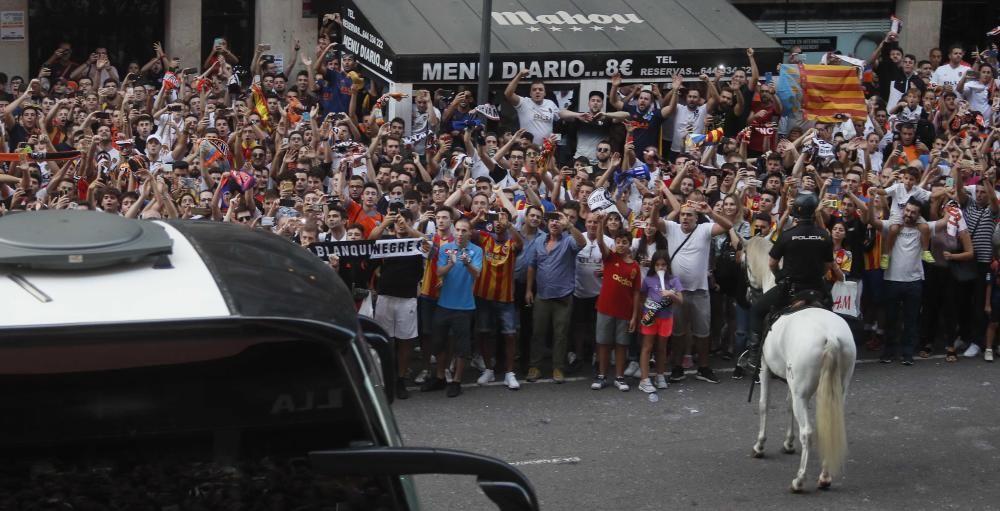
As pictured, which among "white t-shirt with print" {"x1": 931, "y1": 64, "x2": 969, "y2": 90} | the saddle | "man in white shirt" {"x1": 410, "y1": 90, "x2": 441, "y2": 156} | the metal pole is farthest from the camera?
"white t-shirt with print" {"x1": 931, "y1": 64, "x2": 969, "y2": 90}

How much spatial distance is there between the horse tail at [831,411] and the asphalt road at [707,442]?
1.20ft

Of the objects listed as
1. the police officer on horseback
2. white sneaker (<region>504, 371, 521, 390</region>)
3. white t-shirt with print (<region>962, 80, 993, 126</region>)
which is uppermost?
white t-shirt with print (<region>962, 80, 993, 126</region>)

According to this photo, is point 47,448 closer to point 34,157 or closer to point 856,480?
point 856,480

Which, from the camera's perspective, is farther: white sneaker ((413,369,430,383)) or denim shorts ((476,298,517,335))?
denim shorts ((476,298,517,335))

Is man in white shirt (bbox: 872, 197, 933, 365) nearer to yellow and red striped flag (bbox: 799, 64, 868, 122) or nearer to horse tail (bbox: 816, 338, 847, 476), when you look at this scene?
horse tail (bbox: 816, 338, 847, 476)

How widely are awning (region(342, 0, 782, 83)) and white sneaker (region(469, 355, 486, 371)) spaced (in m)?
5.87

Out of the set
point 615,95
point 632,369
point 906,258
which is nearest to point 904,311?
point 906,258

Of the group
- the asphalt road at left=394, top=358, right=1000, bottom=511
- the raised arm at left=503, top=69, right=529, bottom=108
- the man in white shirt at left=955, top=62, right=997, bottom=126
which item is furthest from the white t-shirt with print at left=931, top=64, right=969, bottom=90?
the asphalt road at left=394, top=358, right=1000, bottom=511

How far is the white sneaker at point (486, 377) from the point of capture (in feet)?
43.5

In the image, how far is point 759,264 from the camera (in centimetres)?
1198

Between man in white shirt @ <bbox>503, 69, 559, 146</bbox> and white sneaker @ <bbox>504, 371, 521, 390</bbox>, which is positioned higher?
man in white shirt @ <bbox>503, 69, 559, 146</bbox>

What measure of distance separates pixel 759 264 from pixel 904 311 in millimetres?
3117

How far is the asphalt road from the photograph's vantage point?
10359 millimetres

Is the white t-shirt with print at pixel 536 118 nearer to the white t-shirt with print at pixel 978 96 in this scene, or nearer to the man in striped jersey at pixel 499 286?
the man in striped jersey at pixel 499 286
